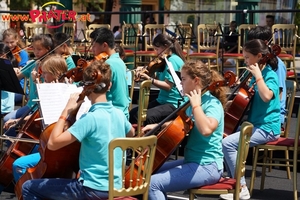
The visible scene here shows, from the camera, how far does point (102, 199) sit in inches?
137

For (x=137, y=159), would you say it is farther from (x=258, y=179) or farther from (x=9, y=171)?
(x=258, y=179)

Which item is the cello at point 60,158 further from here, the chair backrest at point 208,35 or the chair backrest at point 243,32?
the chair backrest at point 208,35

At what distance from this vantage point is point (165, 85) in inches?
234

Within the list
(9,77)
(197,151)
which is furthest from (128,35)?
(197,151)

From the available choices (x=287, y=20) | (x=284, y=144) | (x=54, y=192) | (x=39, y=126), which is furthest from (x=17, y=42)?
(x=287, y=20)

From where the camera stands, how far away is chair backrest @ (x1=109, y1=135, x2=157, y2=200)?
3.30 m

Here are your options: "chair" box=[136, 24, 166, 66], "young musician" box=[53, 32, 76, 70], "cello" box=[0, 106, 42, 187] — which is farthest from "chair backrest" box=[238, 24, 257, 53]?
"cello" box=[0, 106, 42, 187]

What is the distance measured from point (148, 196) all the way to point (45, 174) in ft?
1.96

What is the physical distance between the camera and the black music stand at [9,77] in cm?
512

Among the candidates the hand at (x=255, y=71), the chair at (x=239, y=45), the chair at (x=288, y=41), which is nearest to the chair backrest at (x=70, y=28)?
the chair at (x=239, y=45)

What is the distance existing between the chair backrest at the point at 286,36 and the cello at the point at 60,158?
5413 mm

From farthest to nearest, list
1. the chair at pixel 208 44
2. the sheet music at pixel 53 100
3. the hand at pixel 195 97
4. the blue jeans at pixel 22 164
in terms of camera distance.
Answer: the chair at pixel 208 44 < the blue jeans at pixel 22 164 < the sheet music at pixel 53 100 < the hand at pixel 195 97

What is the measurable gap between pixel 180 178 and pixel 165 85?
2.21 meters

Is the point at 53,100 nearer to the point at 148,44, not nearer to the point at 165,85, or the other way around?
the point at 165,85
